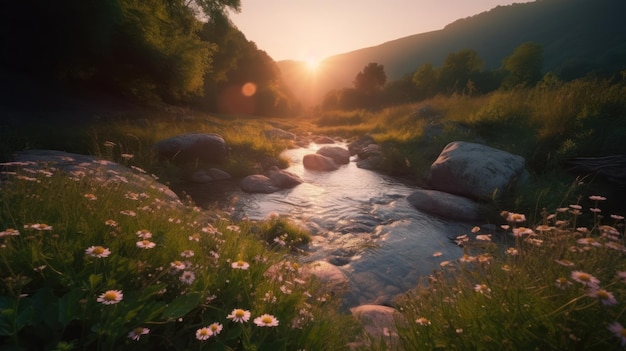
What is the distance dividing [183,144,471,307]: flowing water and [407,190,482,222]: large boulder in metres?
0.29

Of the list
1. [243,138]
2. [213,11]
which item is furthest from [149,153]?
[213,11]

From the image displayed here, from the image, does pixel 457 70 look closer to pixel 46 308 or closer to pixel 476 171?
pixel 476 171

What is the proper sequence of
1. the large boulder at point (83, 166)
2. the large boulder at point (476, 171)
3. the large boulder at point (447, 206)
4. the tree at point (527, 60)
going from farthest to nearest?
the tree at point (527, 60) → the large boulder at point (476, 171) → the large boulder at point (447, 206) → the large boulder at point (83, 166)

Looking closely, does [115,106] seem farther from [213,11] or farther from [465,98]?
[465,98]

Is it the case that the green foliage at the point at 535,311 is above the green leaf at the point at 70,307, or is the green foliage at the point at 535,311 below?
below

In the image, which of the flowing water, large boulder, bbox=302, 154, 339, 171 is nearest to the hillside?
large boulder, bbox=302, 154, 339, 171

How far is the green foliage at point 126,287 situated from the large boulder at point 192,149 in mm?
6464

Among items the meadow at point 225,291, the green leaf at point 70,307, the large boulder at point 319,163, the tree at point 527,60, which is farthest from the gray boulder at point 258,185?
the tree at point 527,60

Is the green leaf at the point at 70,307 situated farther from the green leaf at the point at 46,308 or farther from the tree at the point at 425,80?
the tree at the point at 425,80

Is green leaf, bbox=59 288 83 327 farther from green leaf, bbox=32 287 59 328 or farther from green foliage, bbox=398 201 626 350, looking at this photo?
green foliage, bbox=398 201 626 350

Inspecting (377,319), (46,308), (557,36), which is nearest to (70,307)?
(46,308)

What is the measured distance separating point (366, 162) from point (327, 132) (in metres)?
14.8

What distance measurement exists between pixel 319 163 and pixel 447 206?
5.96 metres

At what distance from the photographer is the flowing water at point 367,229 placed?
4555mm
